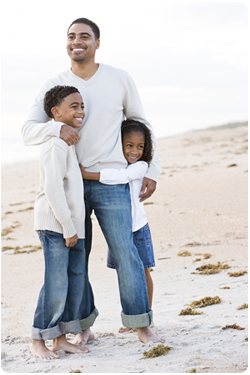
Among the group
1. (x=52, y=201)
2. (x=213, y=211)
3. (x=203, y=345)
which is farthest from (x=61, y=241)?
(x=213, y=211)

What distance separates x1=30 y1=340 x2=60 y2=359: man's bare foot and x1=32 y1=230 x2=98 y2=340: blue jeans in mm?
51

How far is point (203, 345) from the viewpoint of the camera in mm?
2977

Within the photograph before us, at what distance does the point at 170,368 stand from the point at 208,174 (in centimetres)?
742

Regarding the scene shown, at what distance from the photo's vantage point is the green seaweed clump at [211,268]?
15.4 feet

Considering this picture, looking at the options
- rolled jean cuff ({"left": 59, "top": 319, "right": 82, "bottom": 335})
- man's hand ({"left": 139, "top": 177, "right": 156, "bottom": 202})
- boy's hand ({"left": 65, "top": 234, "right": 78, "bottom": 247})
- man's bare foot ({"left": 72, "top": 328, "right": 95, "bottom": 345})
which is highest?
man's hand ({"left": 139, "top": 177, "right": 156, "bottom": 202})

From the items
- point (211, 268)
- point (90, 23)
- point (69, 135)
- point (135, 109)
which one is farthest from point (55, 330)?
point (211, 268)

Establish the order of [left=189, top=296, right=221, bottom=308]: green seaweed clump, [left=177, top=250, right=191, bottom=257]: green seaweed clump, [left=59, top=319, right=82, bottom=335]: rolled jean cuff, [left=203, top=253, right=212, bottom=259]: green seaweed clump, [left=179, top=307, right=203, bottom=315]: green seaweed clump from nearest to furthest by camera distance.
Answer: [left=59, top=319, right=82, bottom=335]: rolled jean cuff < [left=179, top=307, right=203, bottom=315]: green seaweed clump < [left=189, top=296, right=221, bottom=308]: green seaweed clump < [left=203, top=253, right=212, bottom=259]: green seaweed clump < [left=177, top=250, right=191, bottom=257]: green seaweed clump

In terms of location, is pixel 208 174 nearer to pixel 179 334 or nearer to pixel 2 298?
pixel 2 298

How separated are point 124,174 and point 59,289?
86 cm

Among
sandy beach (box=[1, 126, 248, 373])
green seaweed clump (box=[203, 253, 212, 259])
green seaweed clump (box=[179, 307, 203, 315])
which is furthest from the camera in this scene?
green seaweed clump (box=[203, 253, 212, 259])

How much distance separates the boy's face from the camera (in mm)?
2982

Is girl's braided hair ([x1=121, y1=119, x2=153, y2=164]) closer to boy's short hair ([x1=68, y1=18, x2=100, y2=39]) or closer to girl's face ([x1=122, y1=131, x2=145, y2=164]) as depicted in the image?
girl's face ([x1=122, y1=131, x2=145, y2=164])

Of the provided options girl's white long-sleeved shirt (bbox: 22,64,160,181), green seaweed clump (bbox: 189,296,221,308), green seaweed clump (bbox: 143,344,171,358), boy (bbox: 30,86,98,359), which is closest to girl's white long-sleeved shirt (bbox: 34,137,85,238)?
boy (bbox: 30,86,98,359)

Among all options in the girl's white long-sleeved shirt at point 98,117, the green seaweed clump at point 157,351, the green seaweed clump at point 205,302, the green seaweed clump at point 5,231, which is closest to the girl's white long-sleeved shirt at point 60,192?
the girl's white long-sleeved shirt at point 98,117
